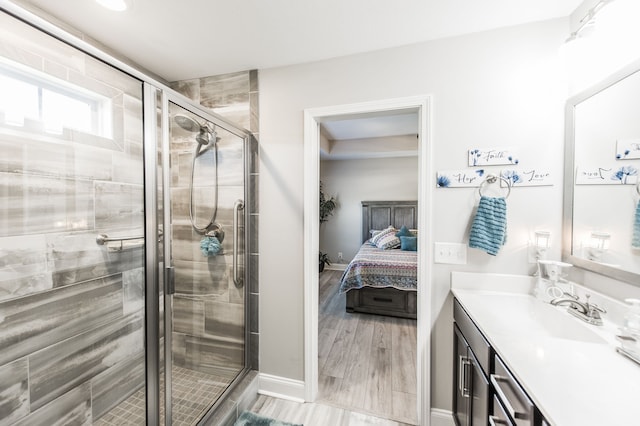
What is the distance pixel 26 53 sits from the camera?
3.45 ft

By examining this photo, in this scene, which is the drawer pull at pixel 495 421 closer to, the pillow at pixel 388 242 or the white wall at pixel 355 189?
the pillow at pixel 388 242

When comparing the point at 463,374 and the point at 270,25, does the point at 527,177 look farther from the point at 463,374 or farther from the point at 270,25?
the point at 270,25

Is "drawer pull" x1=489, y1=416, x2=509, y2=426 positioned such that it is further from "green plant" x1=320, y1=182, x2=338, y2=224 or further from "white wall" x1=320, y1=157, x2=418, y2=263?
"green plant" x1=320, y1=182, x2=338, y2=224

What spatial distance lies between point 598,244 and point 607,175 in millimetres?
336

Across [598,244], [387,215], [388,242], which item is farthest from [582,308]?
[387,215]

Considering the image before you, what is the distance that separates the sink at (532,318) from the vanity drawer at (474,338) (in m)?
0.09

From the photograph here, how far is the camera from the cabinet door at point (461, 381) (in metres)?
1.27

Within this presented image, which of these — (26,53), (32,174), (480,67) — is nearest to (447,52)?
(480,67)

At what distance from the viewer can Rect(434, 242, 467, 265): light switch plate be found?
5.19 feet

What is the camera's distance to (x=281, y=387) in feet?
6.28

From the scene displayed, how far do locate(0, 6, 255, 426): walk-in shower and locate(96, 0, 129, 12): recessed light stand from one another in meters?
0.43

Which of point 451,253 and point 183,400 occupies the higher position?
point 451,253

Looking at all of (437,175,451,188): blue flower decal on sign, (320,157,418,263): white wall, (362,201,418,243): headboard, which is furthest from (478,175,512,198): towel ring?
(320,157,418,263): white wall

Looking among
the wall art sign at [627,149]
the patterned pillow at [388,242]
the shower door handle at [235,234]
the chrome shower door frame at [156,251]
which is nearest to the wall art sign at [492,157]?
the wall art sign at [627,149]
